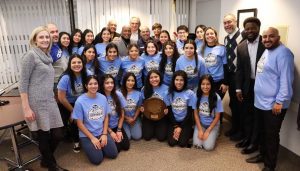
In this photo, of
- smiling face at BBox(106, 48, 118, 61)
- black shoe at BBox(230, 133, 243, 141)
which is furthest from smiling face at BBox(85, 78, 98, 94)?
black shoe at BBox(230, 133, 243, 141)

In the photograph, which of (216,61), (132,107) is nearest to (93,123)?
(132,107)

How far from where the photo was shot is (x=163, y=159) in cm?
271

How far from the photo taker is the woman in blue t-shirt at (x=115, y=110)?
283 cm

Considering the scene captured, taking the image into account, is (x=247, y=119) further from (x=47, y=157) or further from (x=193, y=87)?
(x=47, y=157)

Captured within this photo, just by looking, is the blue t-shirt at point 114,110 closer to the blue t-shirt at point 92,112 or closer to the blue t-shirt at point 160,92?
the blue t-shirt at point 92,112

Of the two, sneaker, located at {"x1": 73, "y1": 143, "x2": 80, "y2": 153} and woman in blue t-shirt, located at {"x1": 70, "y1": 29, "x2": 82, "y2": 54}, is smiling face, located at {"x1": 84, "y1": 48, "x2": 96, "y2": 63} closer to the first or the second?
woman in blue t-shirt, located at {"x1": 70, "y1": 29, "x2": 82, "y2": 54}

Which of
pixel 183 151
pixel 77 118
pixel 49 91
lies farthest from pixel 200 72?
pixel 49 91

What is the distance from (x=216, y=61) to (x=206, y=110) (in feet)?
2.10

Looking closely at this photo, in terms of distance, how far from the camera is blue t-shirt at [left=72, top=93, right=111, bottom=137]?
8.53 feet

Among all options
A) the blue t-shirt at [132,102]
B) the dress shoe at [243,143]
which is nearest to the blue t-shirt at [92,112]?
the blue t-shirt at [132,102]

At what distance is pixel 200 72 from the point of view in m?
3.09

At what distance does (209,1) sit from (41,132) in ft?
13.1

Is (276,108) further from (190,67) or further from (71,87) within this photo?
(71,87)

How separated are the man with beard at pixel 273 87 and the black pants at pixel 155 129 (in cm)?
123
